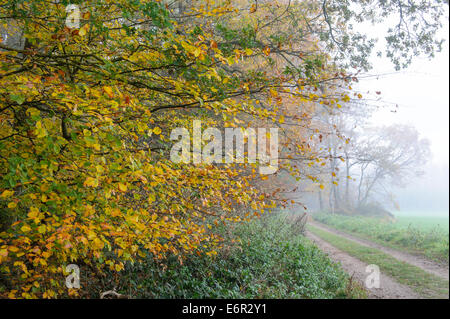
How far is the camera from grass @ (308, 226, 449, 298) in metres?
8.09

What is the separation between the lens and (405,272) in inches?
A: 376

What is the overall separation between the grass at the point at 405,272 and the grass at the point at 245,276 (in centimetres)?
207

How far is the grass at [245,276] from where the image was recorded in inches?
219

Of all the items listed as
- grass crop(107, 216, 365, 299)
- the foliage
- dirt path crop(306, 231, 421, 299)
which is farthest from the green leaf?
dirt path crop(306, 231, 421, 299)

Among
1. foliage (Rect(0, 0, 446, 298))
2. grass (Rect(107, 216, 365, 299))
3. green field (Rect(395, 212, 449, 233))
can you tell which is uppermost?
foliage (Rect(0, 0, 446, 298))

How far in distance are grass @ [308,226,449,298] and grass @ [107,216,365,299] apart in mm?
2066

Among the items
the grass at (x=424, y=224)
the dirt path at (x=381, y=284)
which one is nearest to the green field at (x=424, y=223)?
the grass at (x=424, y=224)

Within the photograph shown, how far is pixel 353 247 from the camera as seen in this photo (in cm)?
1359

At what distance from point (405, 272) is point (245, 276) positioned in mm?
6577

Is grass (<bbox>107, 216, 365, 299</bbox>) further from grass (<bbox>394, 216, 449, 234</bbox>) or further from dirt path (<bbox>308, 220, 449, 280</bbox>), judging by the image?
grass (<bbox>394, 216, 449, 234</bbox>)

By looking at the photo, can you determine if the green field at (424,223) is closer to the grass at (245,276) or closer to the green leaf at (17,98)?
the grass at (245,276)

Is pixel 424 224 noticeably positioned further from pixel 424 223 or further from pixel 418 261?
pixel 418 261
